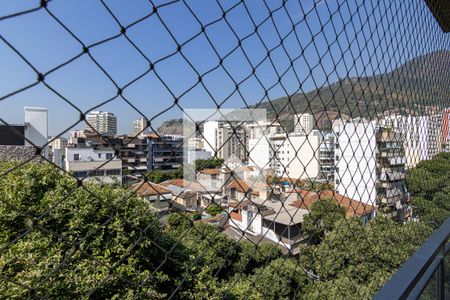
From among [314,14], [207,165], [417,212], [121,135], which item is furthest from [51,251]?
[417,212]

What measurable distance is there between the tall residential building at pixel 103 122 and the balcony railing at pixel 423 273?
0.45 meters

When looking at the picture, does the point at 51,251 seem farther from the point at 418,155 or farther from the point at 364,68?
the point at 418,155

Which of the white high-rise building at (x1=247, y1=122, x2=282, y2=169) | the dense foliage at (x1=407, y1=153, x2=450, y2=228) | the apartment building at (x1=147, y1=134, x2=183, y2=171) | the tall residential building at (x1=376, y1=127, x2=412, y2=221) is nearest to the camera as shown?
the apartment building at (x1=147, y1=134, x2=183, y2=171)

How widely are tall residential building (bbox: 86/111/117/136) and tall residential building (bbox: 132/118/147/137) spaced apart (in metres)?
0.04

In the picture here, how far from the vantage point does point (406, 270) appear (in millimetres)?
471

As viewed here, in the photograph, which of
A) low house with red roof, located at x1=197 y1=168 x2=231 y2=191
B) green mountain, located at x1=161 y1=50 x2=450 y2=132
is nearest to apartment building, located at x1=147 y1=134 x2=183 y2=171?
green mountain, located at x1=161 y1=50 x2=450 y2=132

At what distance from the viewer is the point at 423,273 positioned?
1.62 feet

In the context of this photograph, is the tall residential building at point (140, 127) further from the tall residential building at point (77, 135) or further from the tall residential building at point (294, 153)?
the tall residential building at point (294, 153)

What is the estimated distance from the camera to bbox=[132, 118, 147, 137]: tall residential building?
422 mm

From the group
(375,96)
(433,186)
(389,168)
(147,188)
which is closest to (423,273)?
(147,188)

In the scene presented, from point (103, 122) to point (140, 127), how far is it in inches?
2.4

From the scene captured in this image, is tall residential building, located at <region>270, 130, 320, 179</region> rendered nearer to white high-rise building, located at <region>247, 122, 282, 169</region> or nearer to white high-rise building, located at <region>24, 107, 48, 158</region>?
white high-rise building, located at <region>247, 122, 282, 169</region>

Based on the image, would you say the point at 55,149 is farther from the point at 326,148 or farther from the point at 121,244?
the point at 121,244

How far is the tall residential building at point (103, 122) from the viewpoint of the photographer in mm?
408
